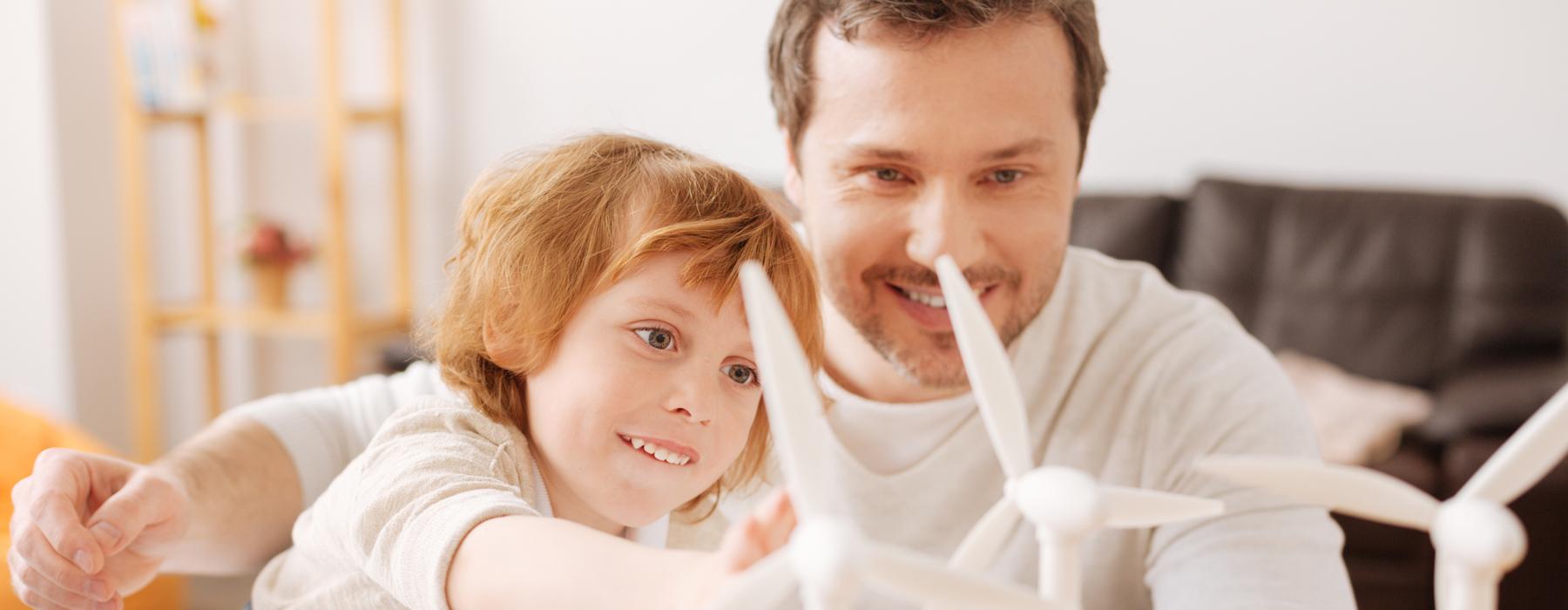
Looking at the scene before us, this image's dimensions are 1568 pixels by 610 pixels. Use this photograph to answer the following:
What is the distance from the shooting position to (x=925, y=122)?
1136 millimetres

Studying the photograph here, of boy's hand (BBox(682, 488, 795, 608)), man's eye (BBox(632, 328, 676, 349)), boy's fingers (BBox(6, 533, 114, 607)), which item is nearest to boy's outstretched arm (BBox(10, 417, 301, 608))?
boy's fingers (BBox(6, 533, 114, 607))

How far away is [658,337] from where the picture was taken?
81 centimetres

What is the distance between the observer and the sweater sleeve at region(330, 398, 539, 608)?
685 mm

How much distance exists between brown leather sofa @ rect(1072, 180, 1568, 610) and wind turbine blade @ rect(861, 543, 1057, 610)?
2.71m

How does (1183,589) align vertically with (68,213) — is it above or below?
above

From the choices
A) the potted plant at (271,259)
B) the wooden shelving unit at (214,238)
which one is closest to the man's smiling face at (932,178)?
the wooden shelving unit at (214,238)

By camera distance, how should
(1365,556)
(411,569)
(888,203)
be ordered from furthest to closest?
(1365,556) < (888,203) < (411,569)

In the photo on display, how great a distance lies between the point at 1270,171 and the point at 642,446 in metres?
3.19

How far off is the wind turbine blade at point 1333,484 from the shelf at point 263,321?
3.40 m

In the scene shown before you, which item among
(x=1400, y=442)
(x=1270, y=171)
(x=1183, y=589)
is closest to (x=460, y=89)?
(x=1270, y=171)

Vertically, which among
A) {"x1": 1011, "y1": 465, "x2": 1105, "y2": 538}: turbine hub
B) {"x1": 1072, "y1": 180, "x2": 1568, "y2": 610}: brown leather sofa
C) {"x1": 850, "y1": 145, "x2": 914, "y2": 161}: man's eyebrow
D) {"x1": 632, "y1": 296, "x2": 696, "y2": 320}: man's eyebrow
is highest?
{"x1": 850, "y1": 145, "x2": 914, "y2": 161}: man's eyebrow

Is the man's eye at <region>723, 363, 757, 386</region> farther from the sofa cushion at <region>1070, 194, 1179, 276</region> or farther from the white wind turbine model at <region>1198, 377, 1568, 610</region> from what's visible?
the sofa cushion at <region>1070, 194, 1179, 276</region>

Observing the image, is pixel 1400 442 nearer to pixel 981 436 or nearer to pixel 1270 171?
pixel 1270 171

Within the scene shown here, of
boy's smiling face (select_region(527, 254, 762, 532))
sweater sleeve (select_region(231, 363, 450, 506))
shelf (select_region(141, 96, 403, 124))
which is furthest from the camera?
shelf (select_region(141, 96, 403, 124))
